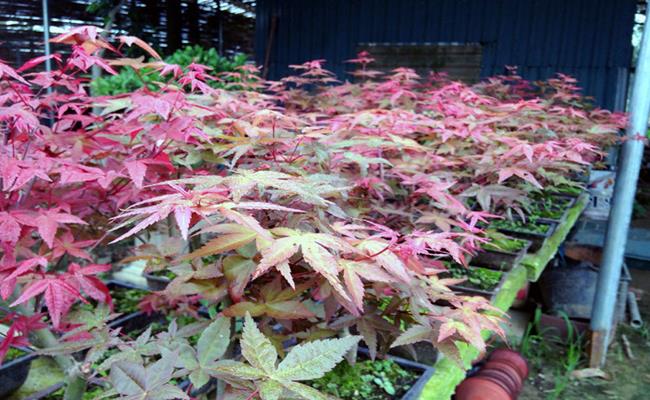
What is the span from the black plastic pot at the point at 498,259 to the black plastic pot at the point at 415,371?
0.78 meters

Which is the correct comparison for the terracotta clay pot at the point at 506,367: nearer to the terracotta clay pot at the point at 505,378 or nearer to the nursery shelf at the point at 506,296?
the terracotta clay pot at the point at 505,378

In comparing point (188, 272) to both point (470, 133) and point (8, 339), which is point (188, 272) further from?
point (470, 133)

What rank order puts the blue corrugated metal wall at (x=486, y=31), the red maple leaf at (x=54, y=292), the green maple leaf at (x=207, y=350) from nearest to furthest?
the green maple leaf at (x=207, y=350) < the red maple leaf at (x=54, y=292) < the blue corrugated metal wall at (x=486, y=31)

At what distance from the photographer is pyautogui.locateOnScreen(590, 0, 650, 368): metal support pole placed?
3.24 metres

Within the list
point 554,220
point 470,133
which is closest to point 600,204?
point 554,220

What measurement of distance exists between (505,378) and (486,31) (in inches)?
190

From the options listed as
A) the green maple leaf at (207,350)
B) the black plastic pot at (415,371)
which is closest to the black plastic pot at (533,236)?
the black plastic pot at (415,371)

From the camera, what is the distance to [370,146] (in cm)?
176

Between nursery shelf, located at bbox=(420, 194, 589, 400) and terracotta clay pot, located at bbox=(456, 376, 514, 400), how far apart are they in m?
0.36

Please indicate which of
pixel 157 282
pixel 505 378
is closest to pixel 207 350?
pixel 157 282

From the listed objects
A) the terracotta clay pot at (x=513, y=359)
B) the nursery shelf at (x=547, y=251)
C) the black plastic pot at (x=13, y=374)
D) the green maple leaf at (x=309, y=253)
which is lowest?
the terracotta clay pot at (x=513, y=359)

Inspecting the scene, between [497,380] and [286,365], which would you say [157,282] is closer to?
[497,380]

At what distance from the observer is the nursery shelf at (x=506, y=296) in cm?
165

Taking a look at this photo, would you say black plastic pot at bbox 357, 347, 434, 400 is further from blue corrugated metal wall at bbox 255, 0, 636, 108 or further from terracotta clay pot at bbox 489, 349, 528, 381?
blue corrugated metal wall at bbox 255, 0, 636, 108
